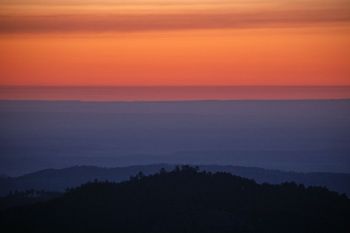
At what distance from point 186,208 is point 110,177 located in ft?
25.0

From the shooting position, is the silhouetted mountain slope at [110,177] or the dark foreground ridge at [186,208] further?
the silhouetted mountain slope at [110,177]

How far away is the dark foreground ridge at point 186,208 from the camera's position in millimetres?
20719

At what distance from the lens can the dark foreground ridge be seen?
68.0ft

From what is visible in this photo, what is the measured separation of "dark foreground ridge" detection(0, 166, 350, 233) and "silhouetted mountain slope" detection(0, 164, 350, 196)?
212 inches

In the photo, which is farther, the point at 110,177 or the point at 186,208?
the point at 110,177

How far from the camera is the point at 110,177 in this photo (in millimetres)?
28531

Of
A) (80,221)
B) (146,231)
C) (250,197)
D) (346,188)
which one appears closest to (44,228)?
(80,221)

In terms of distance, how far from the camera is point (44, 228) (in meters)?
20.8

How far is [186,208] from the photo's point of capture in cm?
2117

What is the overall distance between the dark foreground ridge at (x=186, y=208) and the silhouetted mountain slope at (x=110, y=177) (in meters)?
5.40

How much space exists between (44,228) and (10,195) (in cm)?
515

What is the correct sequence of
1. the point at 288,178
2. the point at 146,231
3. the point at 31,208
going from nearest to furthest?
the point at 146,231 → the point at 31,208 → the point at 288,178

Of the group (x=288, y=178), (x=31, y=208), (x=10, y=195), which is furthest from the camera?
(x=288, y=178)

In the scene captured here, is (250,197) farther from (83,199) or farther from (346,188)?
(346,188)
